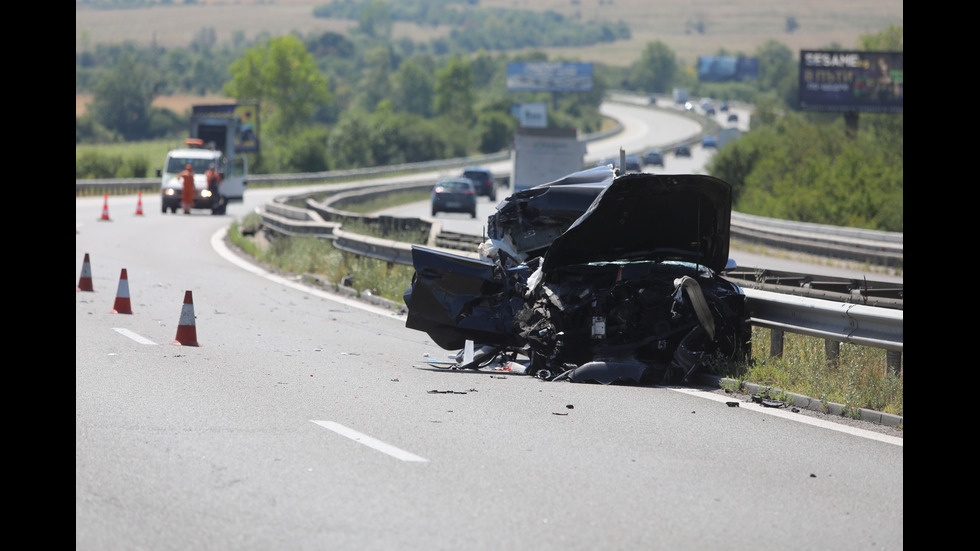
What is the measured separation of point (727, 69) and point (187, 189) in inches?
5910

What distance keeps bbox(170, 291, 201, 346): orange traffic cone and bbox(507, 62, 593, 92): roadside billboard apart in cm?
12361

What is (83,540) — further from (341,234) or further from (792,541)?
(341,234)

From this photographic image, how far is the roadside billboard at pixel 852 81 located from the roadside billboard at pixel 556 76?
79.2 meters

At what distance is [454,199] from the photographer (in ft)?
144

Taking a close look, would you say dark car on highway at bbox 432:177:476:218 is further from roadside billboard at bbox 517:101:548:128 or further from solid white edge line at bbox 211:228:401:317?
roadside billboard at bbox 517:101:548:128

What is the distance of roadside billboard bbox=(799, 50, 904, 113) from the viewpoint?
5462 cm

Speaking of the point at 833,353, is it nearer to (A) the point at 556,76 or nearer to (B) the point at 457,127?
(B) the point at 457,127

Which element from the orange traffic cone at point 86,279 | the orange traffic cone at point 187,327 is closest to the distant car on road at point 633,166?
the orange traffic cone at point 86,279

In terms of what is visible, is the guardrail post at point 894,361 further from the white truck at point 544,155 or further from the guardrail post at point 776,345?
the white truck at point 544,155

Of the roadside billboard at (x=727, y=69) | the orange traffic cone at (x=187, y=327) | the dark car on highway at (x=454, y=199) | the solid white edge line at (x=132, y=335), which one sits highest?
the roadside billboard at (x=727, y=69)

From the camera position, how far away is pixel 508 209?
11.2m

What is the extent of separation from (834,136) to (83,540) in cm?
5189

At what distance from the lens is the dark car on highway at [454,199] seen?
4369 cm
